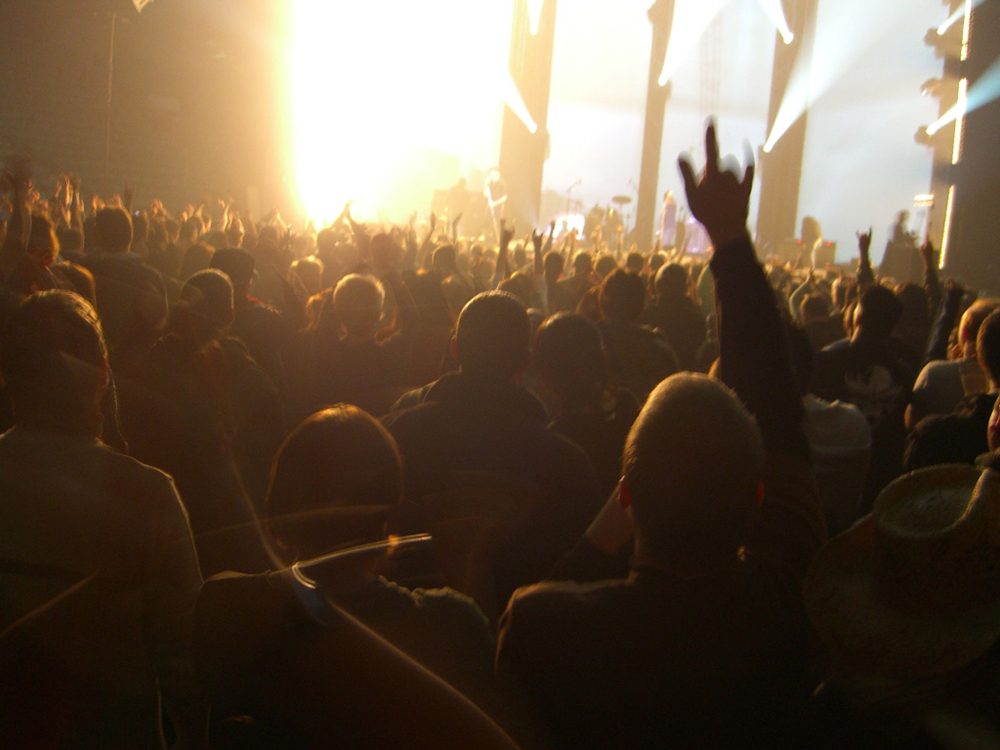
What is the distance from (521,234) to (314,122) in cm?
843

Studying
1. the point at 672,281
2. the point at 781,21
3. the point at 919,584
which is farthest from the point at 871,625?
the point at 781,21

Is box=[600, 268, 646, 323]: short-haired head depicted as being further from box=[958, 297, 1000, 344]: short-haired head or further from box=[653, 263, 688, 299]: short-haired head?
box=[958, 297, 1000, 344]: short-haired head

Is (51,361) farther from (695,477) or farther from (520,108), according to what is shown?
(520,108)

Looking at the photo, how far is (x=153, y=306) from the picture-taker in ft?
10.7

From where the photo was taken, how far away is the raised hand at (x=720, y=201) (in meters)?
1.69

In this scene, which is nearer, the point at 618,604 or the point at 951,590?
the point at 951,590

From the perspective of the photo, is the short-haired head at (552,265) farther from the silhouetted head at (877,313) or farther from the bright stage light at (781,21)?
the bright stage light at (781,21)

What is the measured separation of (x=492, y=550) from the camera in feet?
7.36

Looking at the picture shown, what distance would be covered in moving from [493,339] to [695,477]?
1.30m

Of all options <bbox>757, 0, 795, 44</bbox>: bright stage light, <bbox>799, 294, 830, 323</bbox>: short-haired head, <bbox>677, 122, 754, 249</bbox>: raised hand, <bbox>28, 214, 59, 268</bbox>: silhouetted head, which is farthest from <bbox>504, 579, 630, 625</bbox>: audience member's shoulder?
<bbox>757, 0, 795, 44</bbox>: bright stage light

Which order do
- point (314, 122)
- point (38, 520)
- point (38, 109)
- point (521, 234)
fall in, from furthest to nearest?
point (521, 234) < point (314, 122) < point (38, 109) < point (38, 520)

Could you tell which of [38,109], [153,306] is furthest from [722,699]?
[38,109]

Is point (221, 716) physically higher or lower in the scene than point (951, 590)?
lower

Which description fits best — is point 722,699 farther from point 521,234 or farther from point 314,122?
point 521,234
